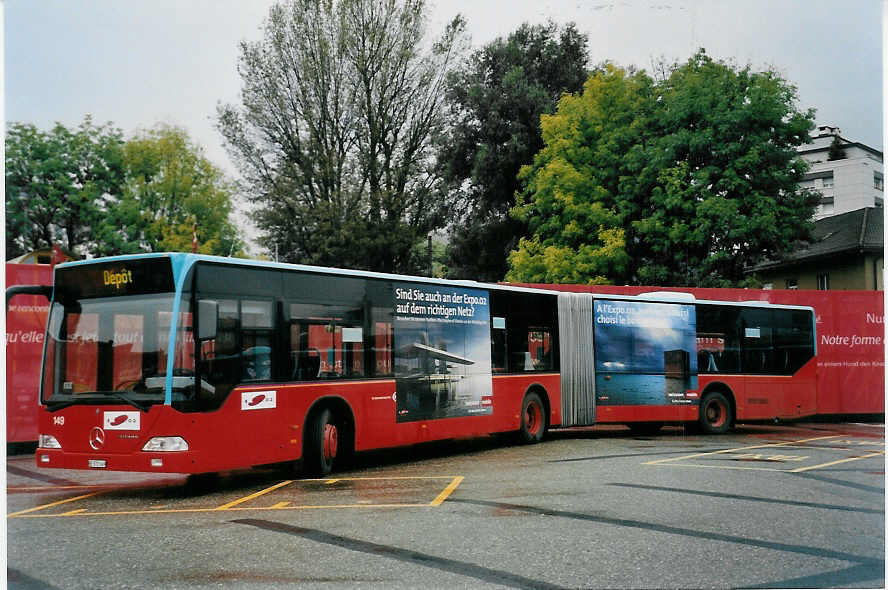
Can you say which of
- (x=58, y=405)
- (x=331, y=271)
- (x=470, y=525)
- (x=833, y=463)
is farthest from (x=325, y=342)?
(x=833, y=463)

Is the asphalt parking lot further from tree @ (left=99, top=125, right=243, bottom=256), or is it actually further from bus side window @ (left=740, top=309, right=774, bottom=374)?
tree @ (left=99, top=125, right=243, bottom=256)

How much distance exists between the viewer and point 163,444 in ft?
33.4

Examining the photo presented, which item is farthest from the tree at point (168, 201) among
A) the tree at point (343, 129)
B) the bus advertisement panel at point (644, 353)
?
the bus advertisement panel at point (644, 353)

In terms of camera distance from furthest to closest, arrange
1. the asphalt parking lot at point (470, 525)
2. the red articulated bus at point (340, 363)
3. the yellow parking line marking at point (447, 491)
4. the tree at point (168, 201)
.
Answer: the tree at point (168, 201) → the red articulated bus at point (340, 363) → the yellow parking line marking at point (447, 491) → the asphalt parking lot at point (470, 525)

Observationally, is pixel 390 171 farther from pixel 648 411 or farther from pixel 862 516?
pixel 862 516

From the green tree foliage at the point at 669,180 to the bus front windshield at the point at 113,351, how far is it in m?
23.6

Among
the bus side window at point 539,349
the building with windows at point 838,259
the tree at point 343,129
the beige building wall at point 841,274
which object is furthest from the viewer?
the tree at point 343,129

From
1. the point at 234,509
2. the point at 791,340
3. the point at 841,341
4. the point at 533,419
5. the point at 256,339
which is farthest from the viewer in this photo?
the point at 841,341

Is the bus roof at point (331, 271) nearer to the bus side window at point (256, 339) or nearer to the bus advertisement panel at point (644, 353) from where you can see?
the bus advertisement panel at point (644, 353)

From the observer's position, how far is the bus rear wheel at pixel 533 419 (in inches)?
659

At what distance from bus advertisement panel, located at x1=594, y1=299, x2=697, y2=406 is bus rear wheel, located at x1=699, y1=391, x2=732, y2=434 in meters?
0.39

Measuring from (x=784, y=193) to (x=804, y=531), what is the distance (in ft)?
81.2

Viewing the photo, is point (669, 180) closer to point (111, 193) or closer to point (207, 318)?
point (207, 318)

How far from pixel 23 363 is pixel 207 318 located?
6.75 meters
